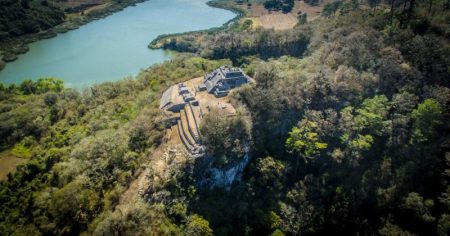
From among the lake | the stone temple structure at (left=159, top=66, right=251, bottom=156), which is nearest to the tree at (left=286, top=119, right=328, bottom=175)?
the stone temple structure at (left=159, top=66, right=251, bottom=156)

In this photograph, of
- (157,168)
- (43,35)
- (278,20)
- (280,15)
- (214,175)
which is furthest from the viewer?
(280,15)

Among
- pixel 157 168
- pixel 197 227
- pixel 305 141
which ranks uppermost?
pixel 157 168

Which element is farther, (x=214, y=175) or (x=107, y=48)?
(x=107, y=48)

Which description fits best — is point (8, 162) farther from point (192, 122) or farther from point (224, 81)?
point (224, 81)

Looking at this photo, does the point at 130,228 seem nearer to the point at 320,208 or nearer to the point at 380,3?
the point at 320,208

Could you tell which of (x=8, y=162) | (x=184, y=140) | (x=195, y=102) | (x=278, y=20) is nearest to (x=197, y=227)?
(x=184, y=140)

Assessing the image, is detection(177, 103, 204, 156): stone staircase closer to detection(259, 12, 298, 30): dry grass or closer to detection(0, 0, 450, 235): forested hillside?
detection(0, 0, 450, 235): forested hillside

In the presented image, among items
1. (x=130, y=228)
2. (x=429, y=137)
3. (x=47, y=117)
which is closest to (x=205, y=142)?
(x=130, y=228)
